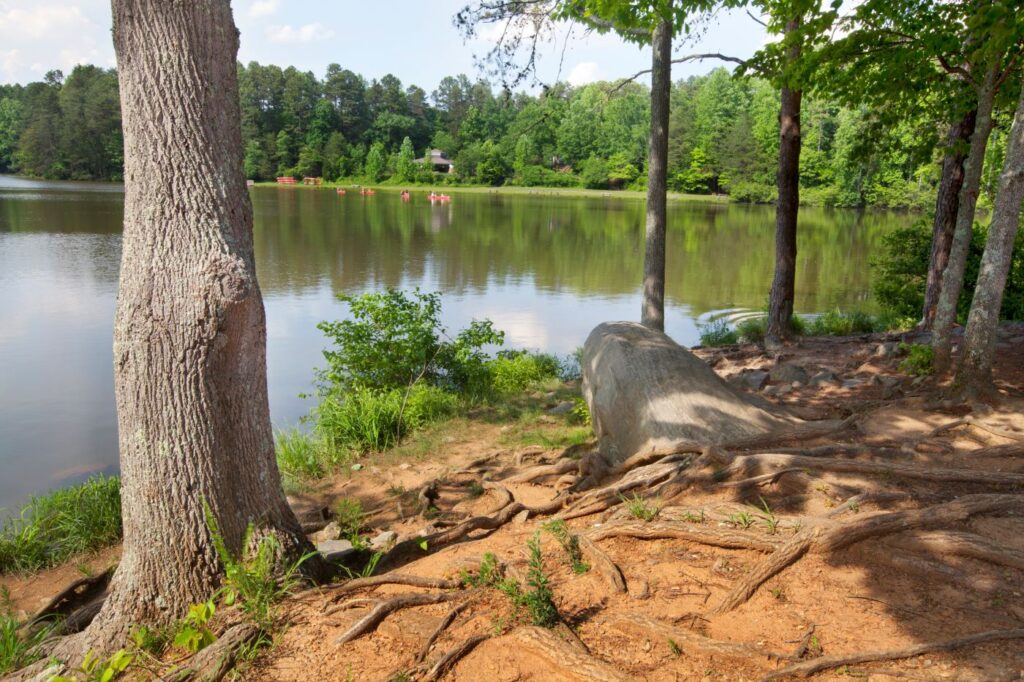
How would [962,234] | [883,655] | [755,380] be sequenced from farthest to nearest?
[755,380]
[962,234]
[883,655]

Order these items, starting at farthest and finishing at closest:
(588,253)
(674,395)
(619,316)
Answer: (588,253) < (619,316) < (674,395)

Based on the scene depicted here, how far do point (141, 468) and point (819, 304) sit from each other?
690 inches

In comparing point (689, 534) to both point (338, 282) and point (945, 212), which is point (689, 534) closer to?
point (945, 212)

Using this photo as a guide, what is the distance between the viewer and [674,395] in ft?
18.9

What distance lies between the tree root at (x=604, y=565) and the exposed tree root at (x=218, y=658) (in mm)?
1680

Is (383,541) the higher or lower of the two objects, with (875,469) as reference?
lower

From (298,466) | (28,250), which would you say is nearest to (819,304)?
(298,466)

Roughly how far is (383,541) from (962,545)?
327 centimetres

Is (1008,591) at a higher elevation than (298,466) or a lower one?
higher

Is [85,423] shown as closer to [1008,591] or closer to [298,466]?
[298,466]

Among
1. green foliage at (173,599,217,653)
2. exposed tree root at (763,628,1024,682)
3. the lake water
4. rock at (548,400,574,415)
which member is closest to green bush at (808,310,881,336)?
the lake water

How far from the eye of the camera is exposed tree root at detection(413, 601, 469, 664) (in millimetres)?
3027

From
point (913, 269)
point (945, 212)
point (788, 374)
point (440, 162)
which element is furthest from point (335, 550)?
point (440, 162)

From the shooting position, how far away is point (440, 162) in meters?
90.6
